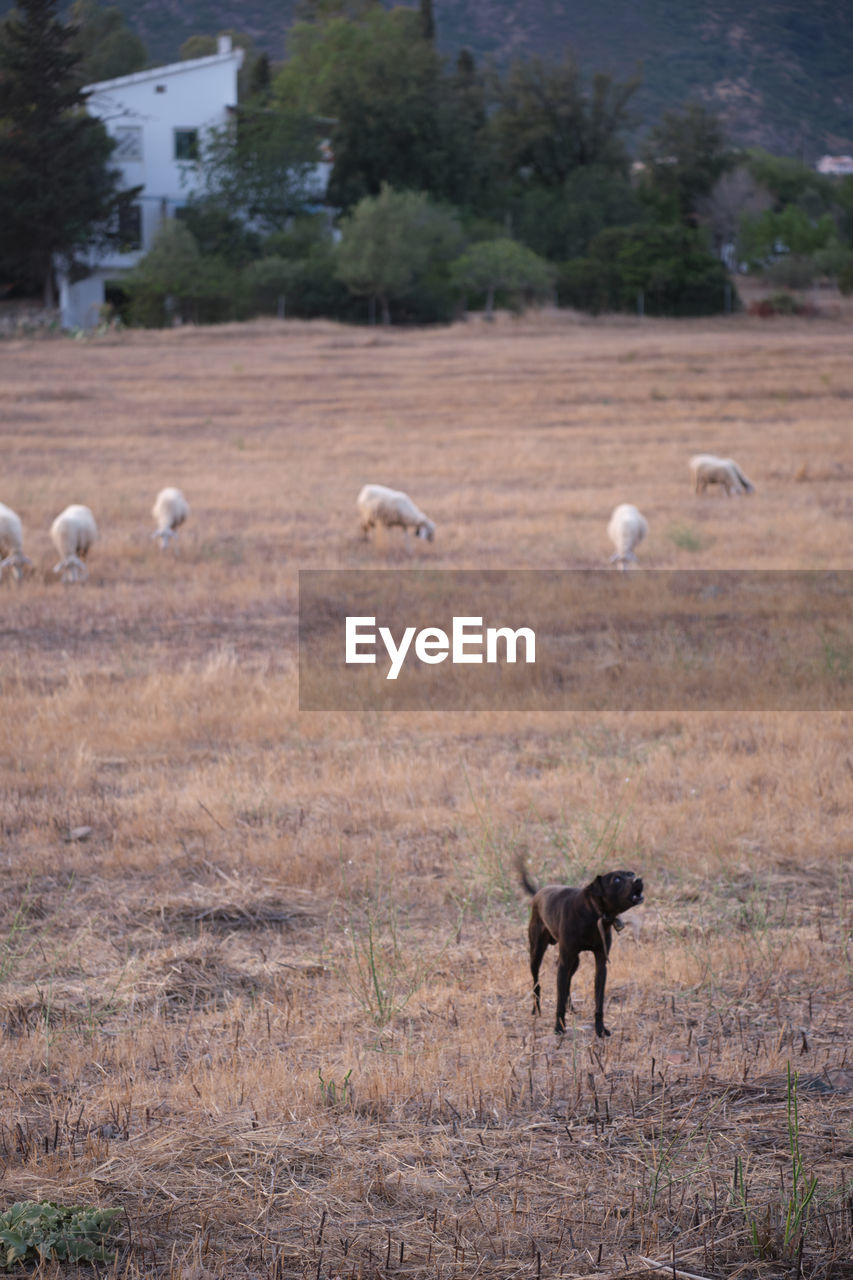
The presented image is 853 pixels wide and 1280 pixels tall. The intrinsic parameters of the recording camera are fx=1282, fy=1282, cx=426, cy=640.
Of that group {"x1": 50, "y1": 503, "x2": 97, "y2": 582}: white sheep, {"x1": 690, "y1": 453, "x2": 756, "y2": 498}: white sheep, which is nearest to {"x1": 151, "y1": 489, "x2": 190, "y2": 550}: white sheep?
{"x1": 50, "y1": 503, "x2": 97, "y2": 582}: white sheep

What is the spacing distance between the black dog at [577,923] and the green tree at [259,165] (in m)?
57.2

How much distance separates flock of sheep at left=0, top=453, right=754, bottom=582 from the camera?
13281 mm

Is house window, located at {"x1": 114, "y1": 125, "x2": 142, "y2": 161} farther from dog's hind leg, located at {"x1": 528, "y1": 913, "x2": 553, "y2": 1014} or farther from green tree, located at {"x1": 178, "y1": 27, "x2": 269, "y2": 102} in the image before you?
dog's hind leg, located at {"x1": 528, "y1": 913, "x2": 553, "y2": 1014}

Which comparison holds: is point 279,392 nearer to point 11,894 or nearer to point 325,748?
point 325,748

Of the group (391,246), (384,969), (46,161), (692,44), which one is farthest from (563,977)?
(692,44)

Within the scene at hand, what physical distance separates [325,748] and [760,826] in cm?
277

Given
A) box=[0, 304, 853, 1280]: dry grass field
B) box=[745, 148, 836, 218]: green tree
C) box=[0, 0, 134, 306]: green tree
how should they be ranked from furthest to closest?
box=[745, 148, 836, 218]: green tree < box=[0, 0, 134, 306]: green tree < box=[0, 304, 853, 1280]: dry grass field

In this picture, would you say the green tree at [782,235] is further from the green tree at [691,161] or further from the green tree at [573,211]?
the green tree at [573,211]

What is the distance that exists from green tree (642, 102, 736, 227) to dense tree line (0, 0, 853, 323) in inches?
5.2

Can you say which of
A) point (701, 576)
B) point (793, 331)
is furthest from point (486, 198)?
point (701, 576)

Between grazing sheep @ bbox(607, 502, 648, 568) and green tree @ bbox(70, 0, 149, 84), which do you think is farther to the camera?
green tree @ bbox(70, 0, 149, 84)

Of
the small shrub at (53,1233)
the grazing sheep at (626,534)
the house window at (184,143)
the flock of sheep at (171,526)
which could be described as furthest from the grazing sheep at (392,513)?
the house window at (184,143)

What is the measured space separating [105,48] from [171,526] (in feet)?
298

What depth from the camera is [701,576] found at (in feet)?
43.5
